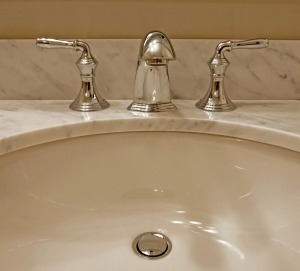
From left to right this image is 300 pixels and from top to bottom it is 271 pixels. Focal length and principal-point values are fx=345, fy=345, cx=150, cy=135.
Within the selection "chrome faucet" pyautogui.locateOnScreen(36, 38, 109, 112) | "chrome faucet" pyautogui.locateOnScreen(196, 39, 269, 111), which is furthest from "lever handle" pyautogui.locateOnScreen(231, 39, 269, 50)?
"chrome faucet" pyautogui.locateOnScreen(36, 38, 109, 112)

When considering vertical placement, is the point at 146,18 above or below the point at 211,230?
above

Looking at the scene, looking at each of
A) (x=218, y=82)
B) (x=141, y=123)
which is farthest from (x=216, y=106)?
(x=141, y=123)

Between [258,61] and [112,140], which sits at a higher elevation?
[258,61]

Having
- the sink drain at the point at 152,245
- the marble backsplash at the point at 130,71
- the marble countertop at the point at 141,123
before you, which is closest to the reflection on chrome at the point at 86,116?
the marble countertop at the point at 141,123

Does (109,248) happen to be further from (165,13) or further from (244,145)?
(165,13)

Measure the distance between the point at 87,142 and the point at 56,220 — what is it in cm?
14

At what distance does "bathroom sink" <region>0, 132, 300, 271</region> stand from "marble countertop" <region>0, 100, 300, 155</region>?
0.06 ft

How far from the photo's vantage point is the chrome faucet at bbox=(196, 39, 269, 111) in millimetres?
602

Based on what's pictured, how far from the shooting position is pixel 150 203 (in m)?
0.61

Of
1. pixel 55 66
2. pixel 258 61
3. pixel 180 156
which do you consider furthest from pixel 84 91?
pixel 258 61

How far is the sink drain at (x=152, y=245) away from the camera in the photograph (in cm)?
52

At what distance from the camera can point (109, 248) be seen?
1.76ft

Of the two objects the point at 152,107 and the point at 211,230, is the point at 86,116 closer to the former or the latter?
the point at 152,107

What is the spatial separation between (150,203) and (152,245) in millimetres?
86
